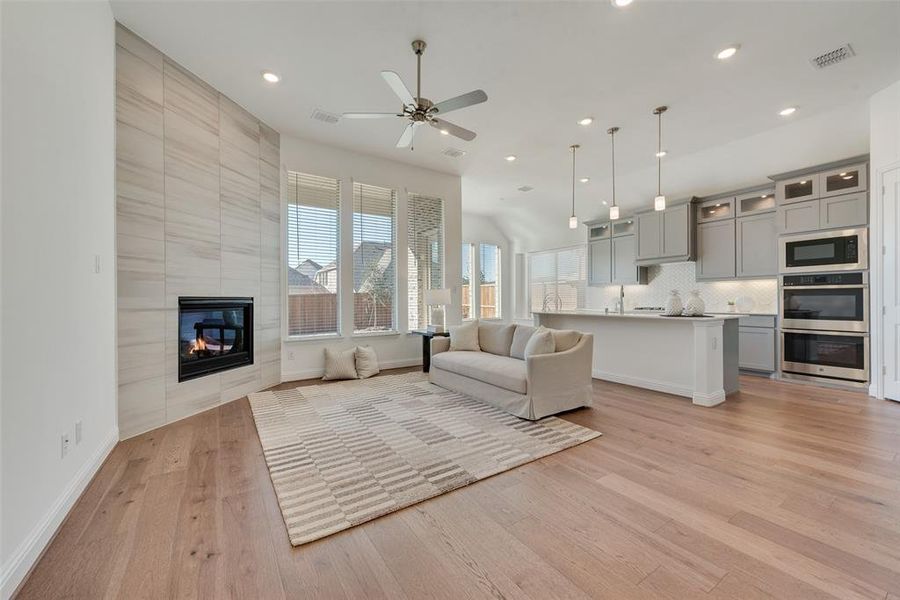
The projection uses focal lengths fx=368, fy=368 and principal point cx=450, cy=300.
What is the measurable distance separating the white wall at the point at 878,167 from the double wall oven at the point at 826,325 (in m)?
0.27

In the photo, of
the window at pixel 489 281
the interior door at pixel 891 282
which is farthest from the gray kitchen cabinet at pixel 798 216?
the window at pixel 489 281

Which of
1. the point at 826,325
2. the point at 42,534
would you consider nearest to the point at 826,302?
the point at 826,325

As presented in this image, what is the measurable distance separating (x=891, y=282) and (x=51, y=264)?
694cm

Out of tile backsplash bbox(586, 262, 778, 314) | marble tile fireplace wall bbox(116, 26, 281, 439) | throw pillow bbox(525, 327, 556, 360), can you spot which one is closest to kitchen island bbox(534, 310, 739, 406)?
throw pillow bbox(525, 327, 556, 360)

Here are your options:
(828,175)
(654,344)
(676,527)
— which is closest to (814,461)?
(676,527)

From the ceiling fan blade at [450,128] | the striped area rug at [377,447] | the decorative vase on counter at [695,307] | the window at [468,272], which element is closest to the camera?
the striped area rug at [377,447]

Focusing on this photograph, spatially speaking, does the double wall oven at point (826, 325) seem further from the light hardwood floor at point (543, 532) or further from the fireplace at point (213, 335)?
the fireplace at point (213, 335)

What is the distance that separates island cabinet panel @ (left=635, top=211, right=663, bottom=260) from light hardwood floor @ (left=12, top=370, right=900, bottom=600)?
4101 millimetres

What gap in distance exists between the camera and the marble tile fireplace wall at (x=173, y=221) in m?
3.03

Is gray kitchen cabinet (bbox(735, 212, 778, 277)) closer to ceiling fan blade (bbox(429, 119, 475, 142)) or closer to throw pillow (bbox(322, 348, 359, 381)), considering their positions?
ceiling fan blade (bbox(429, 119, 475, 142))

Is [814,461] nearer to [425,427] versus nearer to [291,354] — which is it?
[425,427]

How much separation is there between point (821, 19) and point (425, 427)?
4429 mm

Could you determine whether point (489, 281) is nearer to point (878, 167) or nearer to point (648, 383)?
point (648, 383)

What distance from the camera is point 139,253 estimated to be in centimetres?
311
